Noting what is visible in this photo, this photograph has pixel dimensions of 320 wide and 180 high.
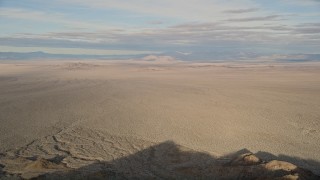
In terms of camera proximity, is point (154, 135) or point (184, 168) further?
point (154, 135)

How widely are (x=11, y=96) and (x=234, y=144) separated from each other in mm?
20336

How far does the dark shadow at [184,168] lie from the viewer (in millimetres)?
12781

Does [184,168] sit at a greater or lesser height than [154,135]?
lesser

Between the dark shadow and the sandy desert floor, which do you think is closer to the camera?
the dark shadow

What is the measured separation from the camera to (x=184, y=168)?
14125mm

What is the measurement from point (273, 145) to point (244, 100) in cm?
1262

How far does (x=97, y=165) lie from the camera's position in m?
14.6

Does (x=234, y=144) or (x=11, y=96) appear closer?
(x=234, y=144)

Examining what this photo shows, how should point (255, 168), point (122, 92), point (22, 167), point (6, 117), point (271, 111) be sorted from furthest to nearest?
point (122, 92) < point (271, 111) < point (6, 117) < point (22, 167) < point (255, 168)

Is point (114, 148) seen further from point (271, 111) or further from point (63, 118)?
point (271, 111)

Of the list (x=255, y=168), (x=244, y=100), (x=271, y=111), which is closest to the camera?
(x=255, y=168)

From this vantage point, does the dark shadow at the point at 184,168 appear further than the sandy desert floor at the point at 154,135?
No

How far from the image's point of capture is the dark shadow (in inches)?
503

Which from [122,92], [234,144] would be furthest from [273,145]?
[122,92]
